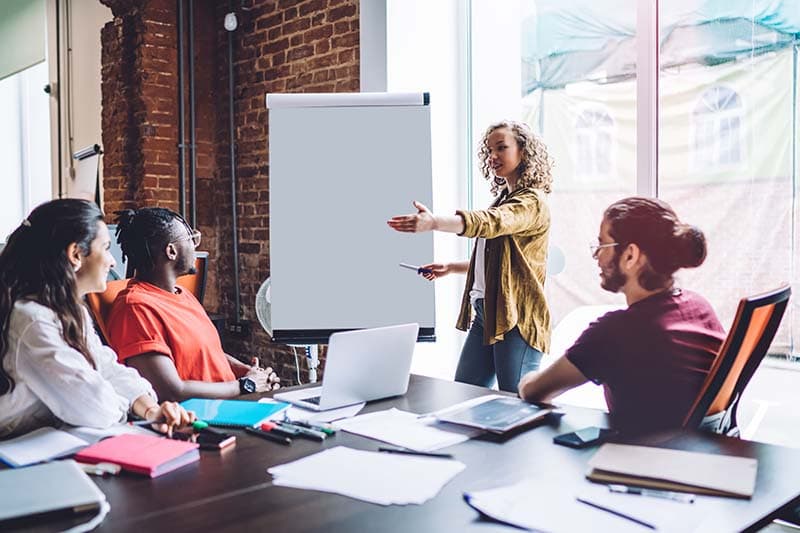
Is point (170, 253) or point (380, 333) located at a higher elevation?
point (170, 253)

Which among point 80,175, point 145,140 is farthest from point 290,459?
point 80,175

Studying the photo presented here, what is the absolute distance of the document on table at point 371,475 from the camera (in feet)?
4.38

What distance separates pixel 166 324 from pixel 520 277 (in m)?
1.22

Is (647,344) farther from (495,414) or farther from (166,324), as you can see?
(166,324)

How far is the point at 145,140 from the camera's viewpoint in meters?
4.58

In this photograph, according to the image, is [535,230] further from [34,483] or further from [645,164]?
[34,483]

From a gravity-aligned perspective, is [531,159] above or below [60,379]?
above

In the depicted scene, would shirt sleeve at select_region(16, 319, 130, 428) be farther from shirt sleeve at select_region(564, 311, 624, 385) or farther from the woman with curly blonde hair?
the woman with curly blonde hair

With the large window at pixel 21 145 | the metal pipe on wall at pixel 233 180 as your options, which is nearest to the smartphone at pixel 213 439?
the metal pipe on wall at pixel 233 180

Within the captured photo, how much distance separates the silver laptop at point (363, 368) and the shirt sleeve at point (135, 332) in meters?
0.35

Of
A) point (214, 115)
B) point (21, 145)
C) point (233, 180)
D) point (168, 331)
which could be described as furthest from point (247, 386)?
point (21, 145)

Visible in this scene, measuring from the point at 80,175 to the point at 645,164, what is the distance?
3820 mm

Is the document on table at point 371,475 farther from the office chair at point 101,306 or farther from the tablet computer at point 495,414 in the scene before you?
the office chair at point 101,306

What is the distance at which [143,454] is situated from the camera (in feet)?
4.85
